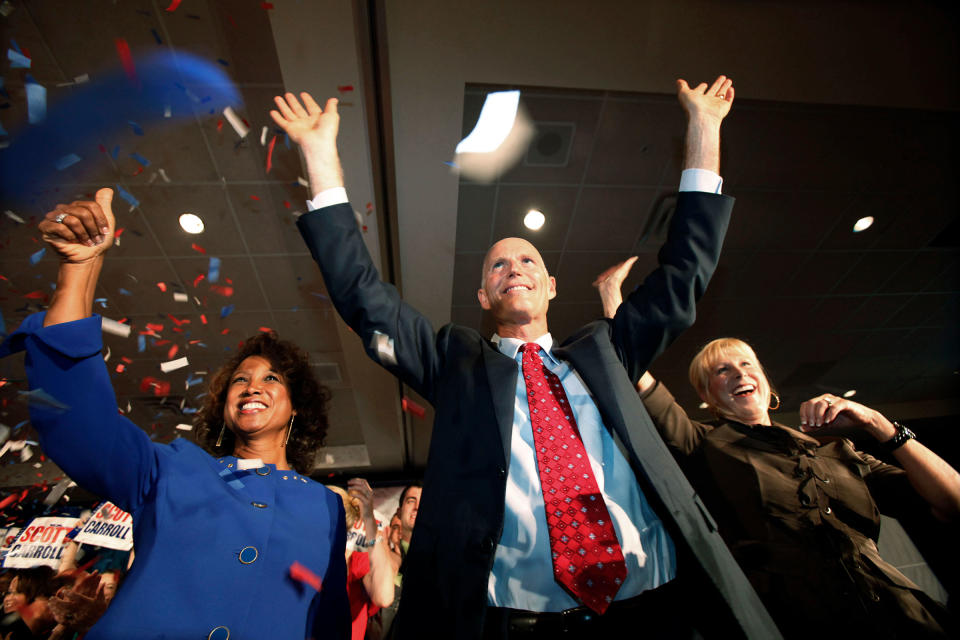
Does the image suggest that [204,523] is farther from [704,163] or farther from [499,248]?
[704,163]

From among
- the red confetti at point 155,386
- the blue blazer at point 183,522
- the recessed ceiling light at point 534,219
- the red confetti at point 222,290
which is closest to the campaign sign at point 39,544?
the red confetti at point 155,386

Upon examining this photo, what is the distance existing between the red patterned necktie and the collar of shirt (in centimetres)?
17

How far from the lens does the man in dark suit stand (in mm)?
789

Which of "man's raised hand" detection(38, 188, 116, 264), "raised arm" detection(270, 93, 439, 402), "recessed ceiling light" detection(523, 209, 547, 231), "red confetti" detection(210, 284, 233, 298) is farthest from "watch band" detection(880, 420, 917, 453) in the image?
"red confetti" detection(210, 284, 233, 298)

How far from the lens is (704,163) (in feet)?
4.10

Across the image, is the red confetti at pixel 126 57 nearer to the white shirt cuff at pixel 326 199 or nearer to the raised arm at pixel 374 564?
the white shirt cuff at pixel 326 199

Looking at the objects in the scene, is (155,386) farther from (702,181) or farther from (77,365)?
(702,181)

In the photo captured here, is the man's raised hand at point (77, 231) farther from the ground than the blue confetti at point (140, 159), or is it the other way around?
the blue confetti at point (140, 159)

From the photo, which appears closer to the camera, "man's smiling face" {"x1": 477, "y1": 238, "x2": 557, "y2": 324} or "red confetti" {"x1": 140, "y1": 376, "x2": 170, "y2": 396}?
"man's smiling face" {"x1": 477, "y1": 238, "x2": 557, "y2": 324}

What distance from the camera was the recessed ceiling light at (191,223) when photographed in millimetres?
2814

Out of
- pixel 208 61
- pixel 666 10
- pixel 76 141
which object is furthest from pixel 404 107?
pixel 76 141

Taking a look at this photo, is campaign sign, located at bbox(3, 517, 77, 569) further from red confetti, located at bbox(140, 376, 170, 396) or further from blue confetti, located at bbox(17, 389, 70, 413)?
blue confetti, located at bbox(17, 389, 70, 413)

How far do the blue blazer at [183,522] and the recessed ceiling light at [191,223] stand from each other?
2.29m

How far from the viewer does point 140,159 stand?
2504mm
